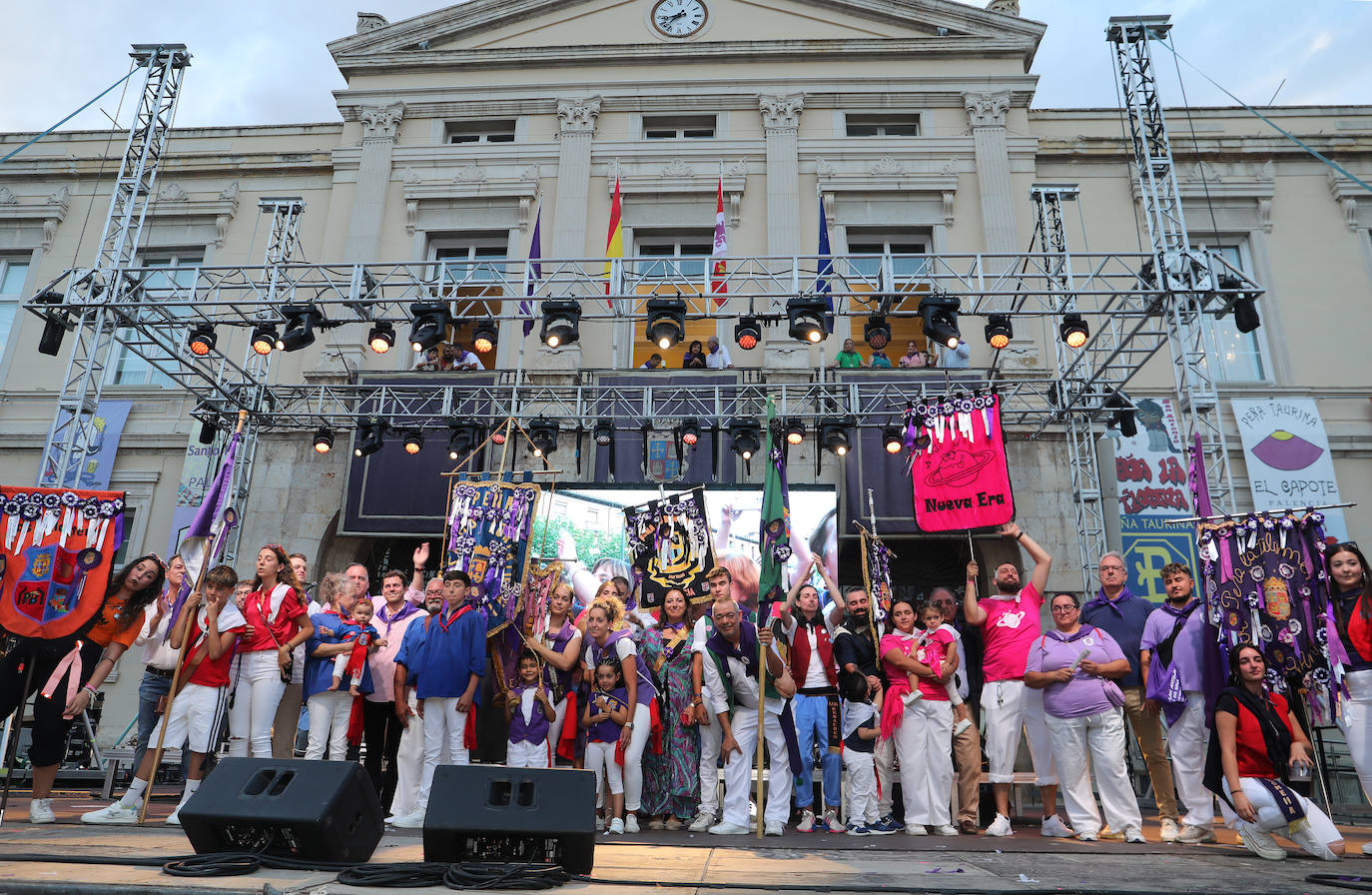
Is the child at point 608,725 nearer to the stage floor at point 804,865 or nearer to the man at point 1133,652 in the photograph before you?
the stage floor at point 804,865

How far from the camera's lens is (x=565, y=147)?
15453mm

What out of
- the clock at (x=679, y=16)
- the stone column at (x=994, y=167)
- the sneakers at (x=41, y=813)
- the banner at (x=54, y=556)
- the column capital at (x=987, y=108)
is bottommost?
the sneakers at (x=41, y=813)

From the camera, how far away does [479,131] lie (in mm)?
16250

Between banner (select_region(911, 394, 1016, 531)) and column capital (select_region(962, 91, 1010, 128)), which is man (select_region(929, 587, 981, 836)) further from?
column capital (select_region(962, 91, 1010, 128))

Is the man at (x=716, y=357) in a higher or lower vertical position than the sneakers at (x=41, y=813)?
higher

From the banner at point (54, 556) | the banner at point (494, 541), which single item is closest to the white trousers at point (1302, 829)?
the banner at point (494, 541)

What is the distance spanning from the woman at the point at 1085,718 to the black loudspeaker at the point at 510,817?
362cm

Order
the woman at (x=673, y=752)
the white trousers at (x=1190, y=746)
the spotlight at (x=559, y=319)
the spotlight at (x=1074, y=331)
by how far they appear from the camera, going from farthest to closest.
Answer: the spotlight at (x=1074, y=331), the spotlight at (x=559, y=319), the woman at (x=673, y=752), the white trousers at (x=1190, y=746)

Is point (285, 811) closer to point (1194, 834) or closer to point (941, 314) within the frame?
point (1194, 834)

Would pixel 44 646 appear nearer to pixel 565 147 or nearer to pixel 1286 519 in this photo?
pixel 1286 519

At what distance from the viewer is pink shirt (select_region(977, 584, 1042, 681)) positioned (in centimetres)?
650

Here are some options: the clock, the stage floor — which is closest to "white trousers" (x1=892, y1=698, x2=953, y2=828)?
the stage floor

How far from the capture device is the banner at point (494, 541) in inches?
283

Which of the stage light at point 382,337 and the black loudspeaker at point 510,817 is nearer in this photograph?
the black loudspeaker at point 510,817
